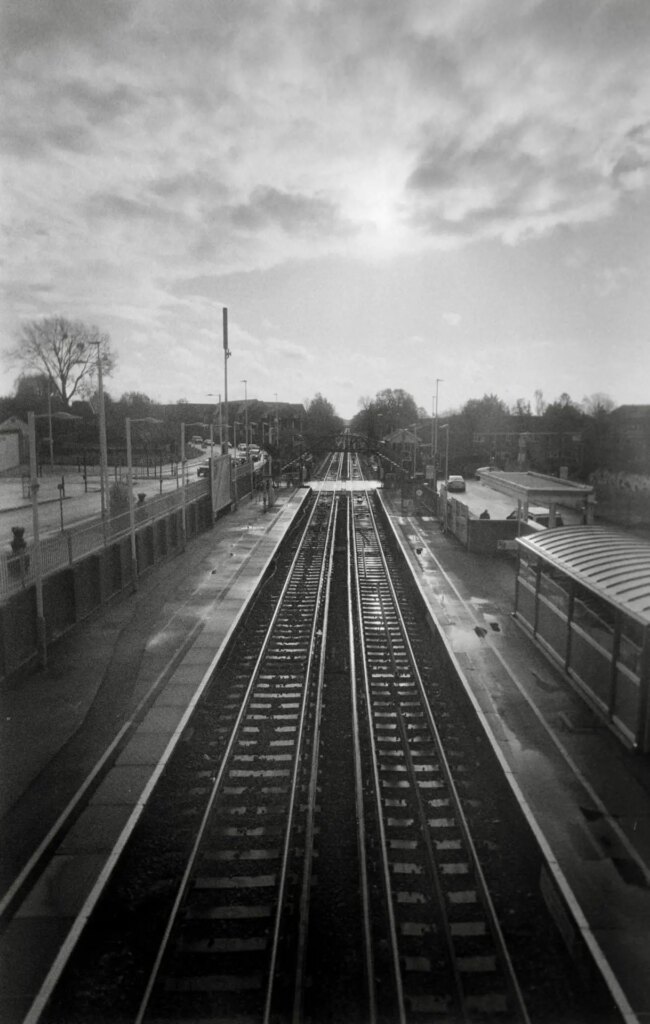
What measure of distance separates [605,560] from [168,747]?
22.7 ft

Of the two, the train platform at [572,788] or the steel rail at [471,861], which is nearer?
the steel rail at [471,861]

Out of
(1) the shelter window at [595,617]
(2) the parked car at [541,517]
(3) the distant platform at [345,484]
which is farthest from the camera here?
(3) the distant platform at [345,484]

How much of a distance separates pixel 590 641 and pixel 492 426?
232 ft

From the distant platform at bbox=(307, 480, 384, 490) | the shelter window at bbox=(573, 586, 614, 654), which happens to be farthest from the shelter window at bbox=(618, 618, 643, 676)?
the distant platform at bbox=(307, 480, 384, 490)

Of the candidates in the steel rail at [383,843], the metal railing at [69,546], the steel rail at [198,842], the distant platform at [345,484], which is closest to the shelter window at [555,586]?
the steel rail at [383,843]

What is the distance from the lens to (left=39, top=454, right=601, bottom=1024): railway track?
4.98 m

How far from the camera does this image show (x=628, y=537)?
12.5 metres

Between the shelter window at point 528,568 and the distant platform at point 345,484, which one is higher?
the shelter window at point 528,568

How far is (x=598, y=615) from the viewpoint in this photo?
9.61m

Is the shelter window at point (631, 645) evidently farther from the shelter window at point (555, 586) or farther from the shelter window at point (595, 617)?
the shelter window at point (555, 586)

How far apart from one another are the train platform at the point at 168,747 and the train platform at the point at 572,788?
0.7 inches

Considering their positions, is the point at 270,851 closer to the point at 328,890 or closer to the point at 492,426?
the point at 328,890

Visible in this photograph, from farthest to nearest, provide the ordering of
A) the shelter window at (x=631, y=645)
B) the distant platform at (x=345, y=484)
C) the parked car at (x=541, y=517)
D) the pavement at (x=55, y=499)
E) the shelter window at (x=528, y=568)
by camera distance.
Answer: the distant platform at (x=345, y=484) < the pavement at (x=55, y=499) < the parked car at (x=541, y=517) < the shelter window at (x=528, y=568) < the shelter window at (x=631, y=645)

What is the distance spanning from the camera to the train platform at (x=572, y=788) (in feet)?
17.5
